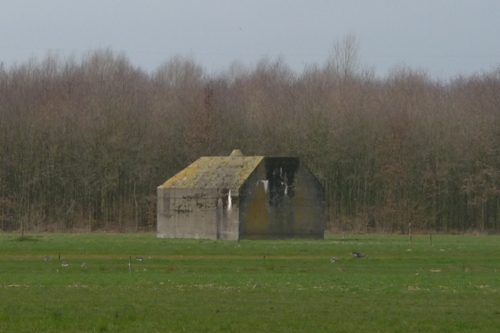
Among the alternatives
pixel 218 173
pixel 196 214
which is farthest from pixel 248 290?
pixel 218 173

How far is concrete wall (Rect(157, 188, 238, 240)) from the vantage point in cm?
5706

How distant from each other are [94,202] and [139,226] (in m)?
5.39

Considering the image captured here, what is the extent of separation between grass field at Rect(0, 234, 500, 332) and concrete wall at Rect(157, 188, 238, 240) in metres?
10.5

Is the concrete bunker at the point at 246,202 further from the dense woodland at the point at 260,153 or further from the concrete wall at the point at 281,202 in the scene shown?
the dense woodland at the point at 260,153

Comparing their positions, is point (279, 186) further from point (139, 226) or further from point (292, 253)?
point (139, 226)

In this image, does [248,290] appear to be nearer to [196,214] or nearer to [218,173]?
[196,214]

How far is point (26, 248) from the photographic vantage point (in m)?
46.6

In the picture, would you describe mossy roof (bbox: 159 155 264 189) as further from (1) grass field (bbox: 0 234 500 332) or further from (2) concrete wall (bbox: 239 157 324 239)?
(1) grass field (bbox: 0 234 500 332)

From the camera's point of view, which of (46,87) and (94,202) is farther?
(46,87)

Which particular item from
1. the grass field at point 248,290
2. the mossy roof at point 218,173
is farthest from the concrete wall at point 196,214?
the grass field at point 248,290

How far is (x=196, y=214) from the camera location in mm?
58750

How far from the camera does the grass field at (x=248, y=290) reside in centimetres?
1936

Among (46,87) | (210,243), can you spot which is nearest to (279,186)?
(210,243)

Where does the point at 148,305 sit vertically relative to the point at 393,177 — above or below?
below
